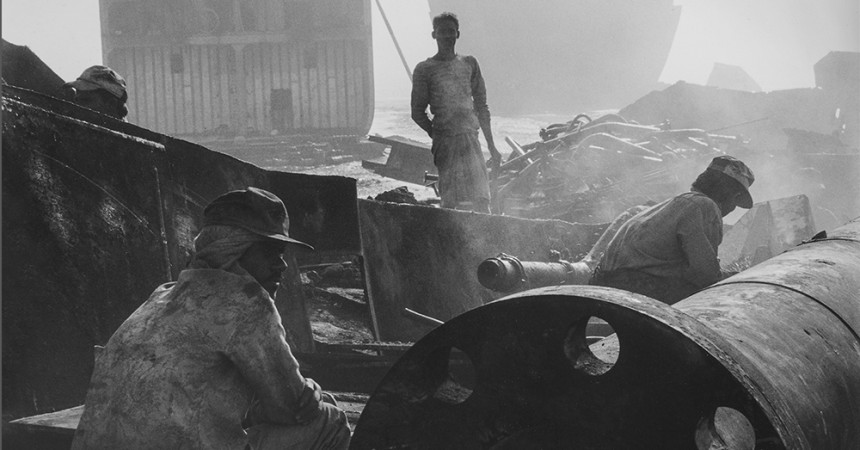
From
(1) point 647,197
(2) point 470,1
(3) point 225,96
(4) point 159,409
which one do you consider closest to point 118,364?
(4) point 159,409

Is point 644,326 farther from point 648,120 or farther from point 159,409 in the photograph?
point 648,120

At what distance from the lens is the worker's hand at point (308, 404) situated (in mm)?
2879

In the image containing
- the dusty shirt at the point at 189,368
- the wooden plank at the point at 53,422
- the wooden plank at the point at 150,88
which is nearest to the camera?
the dusty shirt at the point at 189,368

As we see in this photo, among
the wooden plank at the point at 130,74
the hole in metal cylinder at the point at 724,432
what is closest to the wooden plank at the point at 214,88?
the wooden plank at the point at 130,74

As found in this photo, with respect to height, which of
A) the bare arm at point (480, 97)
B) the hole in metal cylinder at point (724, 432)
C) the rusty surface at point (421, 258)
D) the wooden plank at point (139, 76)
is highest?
the wooden plank at point (139, 76)

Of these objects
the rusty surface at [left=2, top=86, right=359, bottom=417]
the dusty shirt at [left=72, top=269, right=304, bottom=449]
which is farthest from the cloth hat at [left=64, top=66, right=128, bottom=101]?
the dusty shirt at [left=72, top=269, right=304, bottom=449]

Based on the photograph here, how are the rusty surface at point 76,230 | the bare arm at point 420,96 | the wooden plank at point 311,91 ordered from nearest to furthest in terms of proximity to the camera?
the rusty surface at point 76,230 → the bare arm at point 420,96 → the wooden plank at point 311,91

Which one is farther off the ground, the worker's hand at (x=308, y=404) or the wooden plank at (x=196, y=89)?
the wooden plank at (x=196, y=89)

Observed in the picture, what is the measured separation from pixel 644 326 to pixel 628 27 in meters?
39.0

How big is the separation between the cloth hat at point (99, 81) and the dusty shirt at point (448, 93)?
2.84 meters

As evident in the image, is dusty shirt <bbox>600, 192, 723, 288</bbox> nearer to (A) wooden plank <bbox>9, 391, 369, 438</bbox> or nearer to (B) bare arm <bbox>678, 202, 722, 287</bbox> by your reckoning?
(B) bare arm <bbox>678, 202, 722, 287</bbox>

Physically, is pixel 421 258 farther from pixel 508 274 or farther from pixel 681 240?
pixel 681 240

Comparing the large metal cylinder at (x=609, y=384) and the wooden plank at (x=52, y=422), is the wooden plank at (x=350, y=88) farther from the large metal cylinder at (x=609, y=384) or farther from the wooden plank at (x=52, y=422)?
the large metal cylinder at (x=609, y=384)

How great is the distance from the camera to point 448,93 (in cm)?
808
